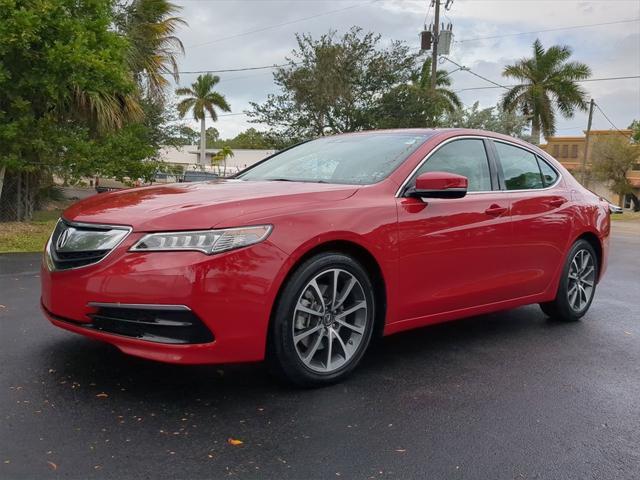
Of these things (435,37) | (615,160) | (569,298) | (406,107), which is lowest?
(569,298)

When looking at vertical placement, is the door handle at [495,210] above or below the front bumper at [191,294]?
above

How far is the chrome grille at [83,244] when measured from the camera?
127 inches

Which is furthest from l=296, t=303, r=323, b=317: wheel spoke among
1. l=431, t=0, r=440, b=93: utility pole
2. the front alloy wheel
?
l=431, t=0, r=440, b=93: utility pole

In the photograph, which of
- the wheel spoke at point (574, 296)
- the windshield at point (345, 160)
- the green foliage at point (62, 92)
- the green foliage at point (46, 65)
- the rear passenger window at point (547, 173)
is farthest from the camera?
the green foliage at point (62, 92)

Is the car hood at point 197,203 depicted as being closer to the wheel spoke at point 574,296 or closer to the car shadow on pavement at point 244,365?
the car shadow on pavement at point 244,365

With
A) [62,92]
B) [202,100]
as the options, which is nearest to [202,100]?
[202,100]

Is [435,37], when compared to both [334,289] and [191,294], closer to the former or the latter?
[334,289]

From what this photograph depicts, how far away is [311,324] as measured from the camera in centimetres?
355

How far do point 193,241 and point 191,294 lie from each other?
0.92 ft

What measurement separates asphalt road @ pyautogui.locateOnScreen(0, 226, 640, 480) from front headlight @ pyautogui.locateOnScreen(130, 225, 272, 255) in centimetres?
85

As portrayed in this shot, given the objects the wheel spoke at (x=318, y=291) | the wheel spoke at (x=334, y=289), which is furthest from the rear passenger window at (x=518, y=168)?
the wheel spoke at (x=318, y=291)

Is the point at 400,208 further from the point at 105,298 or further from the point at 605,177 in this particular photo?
the point at 605,177

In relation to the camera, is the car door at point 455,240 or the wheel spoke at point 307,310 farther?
the car door at point 455,240

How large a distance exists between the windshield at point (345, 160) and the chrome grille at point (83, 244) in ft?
4.79
